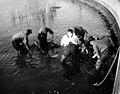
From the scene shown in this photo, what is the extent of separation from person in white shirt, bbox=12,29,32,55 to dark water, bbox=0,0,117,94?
0.55 meters

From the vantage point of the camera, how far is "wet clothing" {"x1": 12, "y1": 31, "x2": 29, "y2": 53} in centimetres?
1266

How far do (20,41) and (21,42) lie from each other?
0.75 feet

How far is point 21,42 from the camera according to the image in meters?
13.2

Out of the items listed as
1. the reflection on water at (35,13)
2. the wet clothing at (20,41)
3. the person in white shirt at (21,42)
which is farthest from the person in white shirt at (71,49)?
the reflection on water at (35,13)

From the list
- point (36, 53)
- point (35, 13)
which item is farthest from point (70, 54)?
point (35, 13)

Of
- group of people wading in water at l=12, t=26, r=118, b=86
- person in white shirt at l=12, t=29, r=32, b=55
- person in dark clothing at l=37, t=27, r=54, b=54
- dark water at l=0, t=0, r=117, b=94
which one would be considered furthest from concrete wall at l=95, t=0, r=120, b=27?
person in white shirt at l=12, t=29, r=32, b=55

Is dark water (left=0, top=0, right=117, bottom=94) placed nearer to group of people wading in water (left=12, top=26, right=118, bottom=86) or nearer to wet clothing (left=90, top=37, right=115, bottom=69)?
group of people wading in water (left=12, top=26, right=118, bottom=86)

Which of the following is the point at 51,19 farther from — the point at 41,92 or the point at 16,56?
the point at 41,92

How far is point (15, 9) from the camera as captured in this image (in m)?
24.3

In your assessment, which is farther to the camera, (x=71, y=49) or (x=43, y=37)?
(x=43, y=37)

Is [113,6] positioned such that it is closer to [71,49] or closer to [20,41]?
[71,49]

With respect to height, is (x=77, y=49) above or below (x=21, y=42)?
below

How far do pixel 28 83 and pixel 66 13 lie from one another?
14.5 metres

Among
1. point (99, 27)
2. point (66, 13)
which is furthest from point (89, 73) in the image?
point (66, 13)
